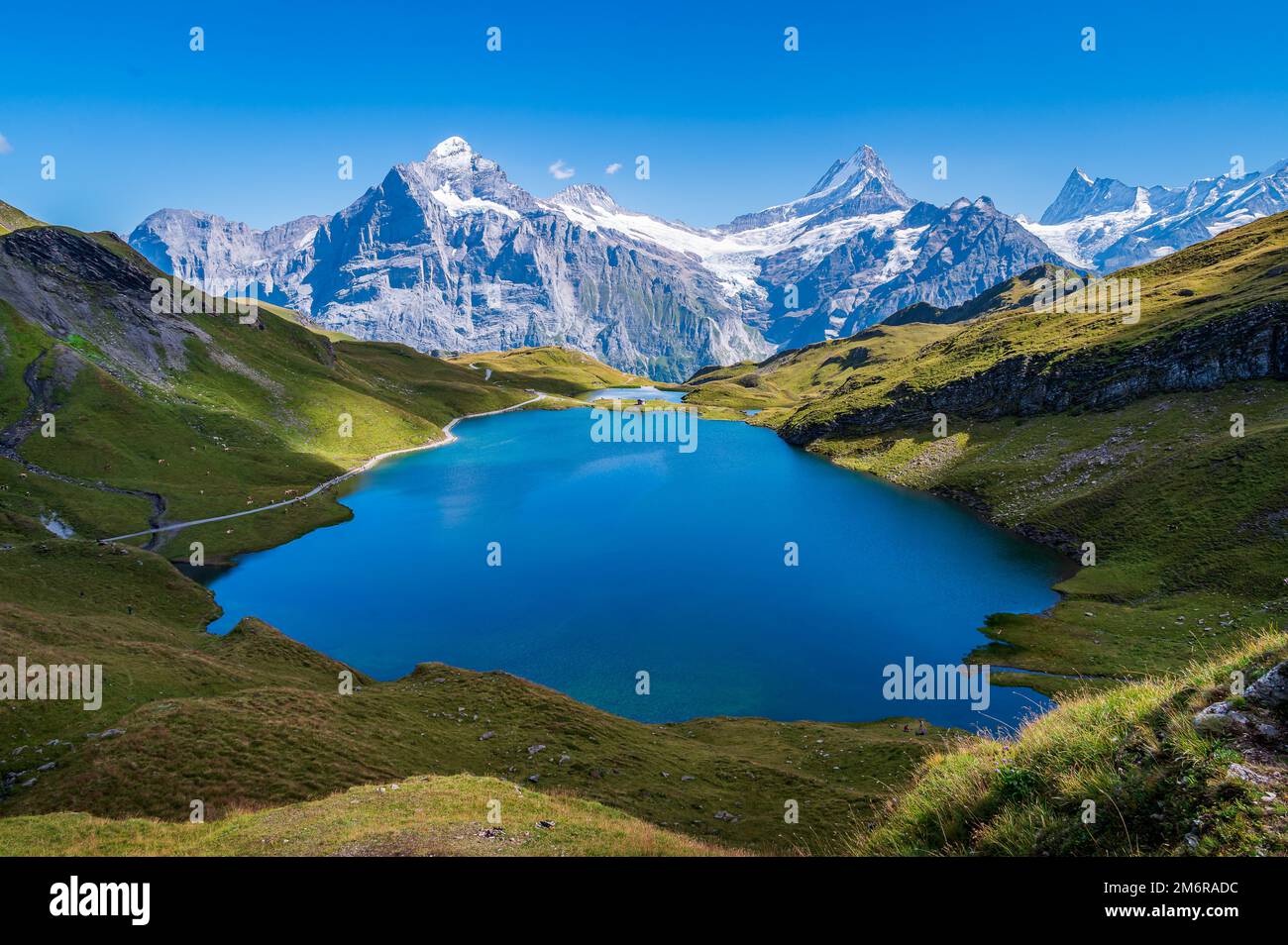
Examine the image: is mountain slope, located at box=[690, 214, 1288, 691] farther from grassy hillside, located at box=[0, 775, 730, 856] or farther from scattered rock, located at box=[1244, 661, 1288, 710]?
scattered rock, located at box=[1244, 661, 1288, 710]

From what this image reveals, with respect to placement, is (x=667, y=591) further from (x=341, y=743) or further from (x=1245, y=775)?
(x=1245, y=775)

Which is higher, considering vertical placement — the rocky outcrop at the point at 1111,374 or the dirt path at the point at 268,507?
the rocky outcrop at the point at 1111,374

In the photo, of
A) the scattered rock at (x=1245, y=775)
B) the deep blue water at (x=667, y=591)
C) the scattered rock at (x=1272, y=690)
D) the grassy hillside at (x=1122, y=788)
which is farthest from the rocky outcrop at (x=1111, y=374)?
the scattered rock at (x=1245, y=775)

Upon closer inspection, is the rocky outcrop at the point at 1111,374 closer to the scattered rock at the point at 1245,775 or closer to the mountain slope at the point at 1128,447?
the mountain slope at the point at 1128,447

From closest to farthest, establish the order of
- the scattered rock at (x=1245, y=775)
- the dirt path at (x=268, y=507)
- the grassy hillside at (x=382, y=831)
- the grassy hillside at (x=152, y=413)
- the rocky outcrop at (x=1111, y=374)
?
the scattered rock at (x=1245, y=775)
the grassy hillside at (x=382, y=831)
the dirt path at (x=268, y=507)
the grassy hillside at (x=152, y=413)
the rocky outcrop at (x=1111, y=374)

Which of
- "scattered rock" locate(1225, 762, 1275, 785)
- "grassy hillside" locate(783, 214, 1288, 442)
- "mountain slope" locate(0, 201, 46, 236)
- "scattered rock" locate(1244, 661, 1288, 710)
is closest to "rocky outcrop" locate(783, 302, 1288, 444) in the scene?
"grassy hillside" locate(783, 214, 1288, 442)
